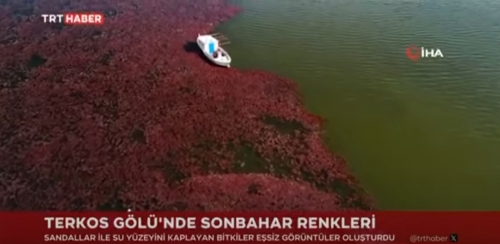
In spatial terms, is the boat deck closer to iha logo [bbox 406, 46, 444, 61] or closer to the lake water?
the lake water

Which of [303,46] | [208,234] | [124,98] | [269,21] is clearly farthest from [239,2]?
[208,234]

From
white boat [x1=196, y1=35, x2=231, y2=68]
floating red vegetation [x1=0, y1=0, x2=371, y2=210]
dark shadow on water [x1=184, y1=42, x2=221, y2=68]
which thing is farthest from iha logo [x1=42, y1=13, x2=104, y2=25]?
white boat [x1=196, y1=35, x2=231, y2=68]

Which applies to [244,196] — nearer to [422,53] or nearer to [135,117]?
[135,117]

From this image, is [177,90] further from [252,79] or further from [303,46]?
[303,46]

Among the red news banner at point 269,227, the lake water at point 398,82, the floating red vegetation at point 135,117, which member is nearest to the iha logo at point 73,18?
the floating red vegetation at point 135,117

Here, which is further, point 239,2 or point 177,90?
point 239,2

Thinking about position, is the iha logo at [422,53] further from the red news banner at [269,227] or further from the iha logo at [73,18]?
the iha logo at [73,18]
